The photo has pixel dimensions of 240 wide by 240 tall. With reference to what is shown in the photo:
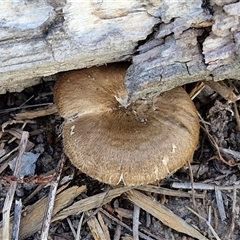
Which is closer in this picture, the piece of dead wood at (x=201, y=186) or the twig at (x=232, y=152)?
the piece of dead wood at (x=201, y=186)

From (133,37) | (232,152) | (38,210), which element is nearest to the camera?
(133,37)

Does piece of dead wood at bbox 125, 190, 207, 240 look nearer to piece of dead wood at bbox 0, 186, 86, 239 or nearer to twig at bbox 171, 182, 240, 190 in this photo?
twig at bbox 171, 182, 240, 190

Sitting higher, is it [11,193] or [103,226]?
[11,193]

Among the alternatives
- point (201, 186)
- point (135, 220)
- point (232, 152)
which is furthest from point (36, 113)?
point (232, 152)

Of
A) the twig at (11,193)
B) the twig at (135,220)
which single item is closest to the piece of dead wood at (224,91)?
the twig at (135,220)

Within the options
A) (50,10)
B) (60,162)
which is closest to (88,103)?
(60,162)

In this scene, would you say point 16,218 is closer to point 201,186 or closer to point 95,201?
point 95,201

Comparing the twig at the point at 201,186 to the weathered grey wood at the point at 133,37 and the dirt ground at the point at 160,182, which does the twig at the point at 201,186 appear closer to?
the dirt ground at the point at 160,182
